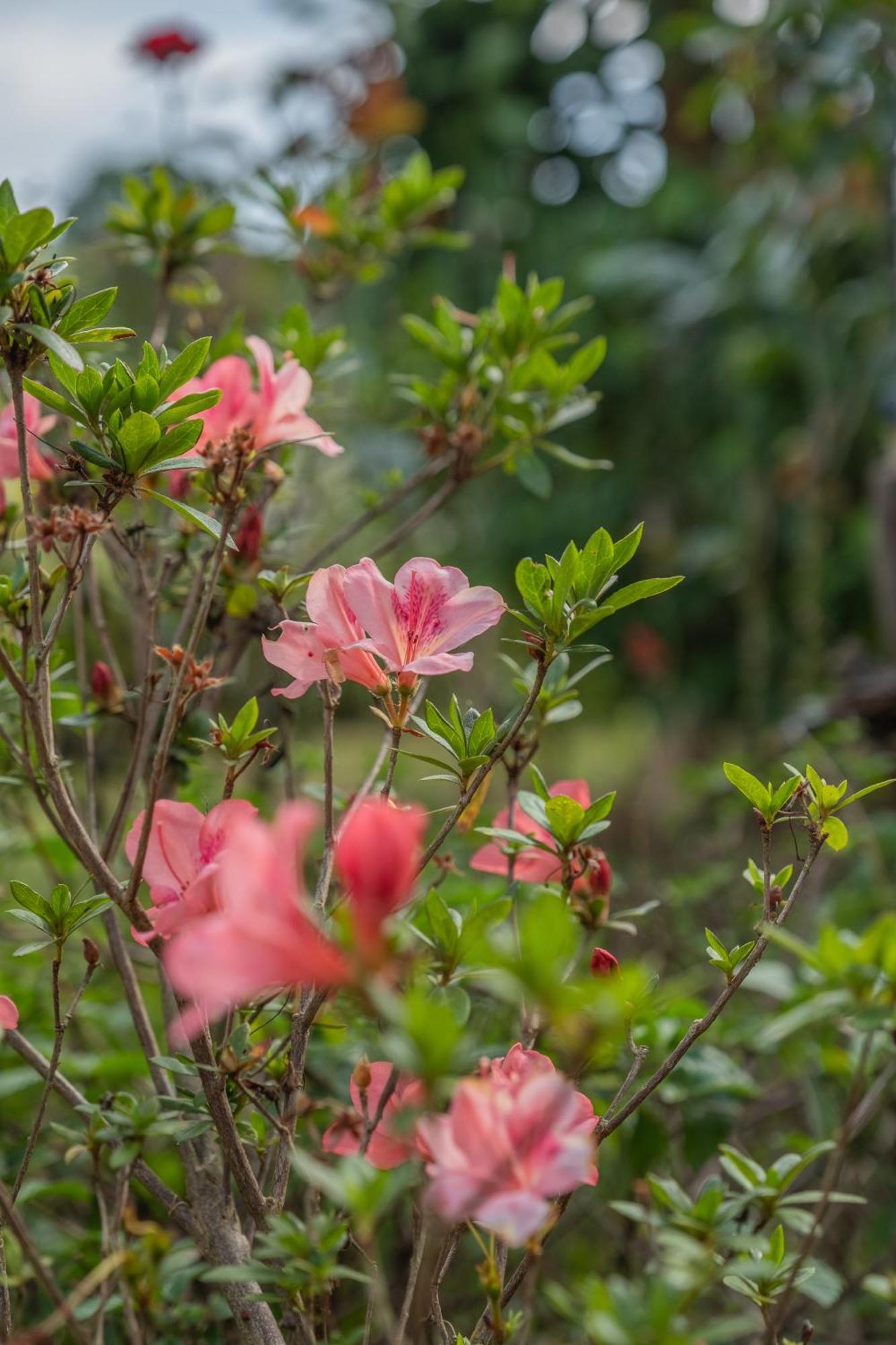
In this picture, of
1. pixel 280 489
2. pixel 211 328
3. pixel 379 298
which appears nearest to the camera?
pixel 280 489

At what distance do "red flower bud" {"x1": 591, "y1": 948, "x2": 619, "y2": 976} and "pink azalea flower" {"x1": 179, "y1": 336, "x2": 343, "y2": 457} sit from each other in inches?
13.8

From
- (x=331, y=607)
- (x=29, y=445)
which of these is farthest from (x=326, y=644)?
(x=29, y=445)

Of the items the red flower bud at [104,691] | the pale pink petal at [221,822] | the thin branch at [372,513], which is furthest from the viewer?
the thin branch at [372,513]

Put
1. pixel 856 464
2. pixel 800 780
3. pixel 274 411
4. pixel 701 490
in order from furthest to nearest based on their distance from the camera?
1. pixel 701 490
2. pixel 856 464
3. pixel 274 411
4. pixel 800 780

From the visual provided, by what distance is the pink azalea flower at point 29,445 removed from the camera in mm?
733

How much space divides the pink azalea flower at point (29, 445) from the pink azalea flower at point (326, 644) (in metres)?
0.23

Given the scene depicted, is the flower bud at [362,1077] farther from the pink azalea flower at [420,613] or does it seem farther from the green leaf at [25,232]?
the green leaf at [25,232]

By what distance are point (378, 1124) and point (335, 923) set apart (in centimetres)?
16

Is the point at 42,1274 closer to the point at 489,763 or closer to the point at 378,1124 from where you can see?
the point at 378,1124

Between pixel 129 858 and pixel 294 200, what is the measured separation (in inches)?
29.1

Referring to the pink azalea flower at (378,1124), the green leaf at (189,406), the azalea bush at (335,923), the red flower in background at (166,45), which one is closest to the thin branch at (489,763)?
the azalea bush at (335,923)

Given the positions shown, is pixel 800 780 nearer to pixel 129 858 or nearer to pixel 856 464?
pixel 129 858

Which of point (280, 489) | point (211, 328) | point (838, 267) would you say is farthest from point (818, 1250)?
point (838, 267)

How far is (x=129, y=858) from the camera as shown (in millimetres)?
676
